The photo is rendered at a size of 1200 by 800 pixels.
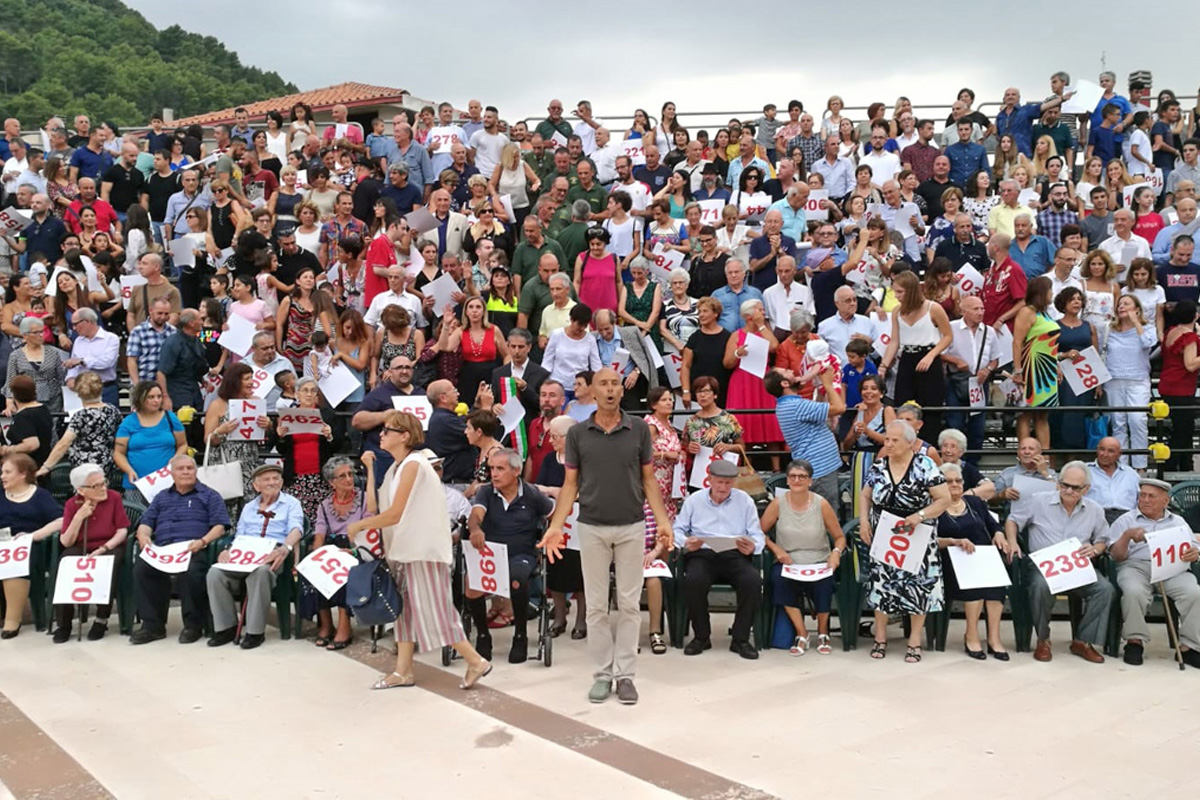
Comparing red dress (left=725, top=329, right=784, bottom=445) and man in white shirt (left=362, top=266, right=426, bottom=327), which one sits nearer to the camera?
red dress (left=725, top=329, right=784, bottom=445)

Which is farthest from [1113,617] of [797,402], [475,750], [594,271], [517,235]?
[517,235]

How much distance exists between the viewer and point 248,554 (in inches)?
366

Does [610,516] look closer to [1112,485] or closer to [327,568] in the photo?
[327,568]

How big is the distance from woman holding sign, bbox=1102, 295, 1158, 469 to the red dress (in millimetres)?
3079

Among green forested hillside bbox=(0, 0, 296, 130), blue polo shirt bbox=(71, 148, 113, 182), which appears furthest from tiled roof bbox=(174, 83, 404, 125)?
blue polo shirt bbox=(71, 148, 113, 182)

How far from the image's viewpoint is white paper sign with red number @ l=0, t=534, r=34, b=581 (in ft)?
31.6

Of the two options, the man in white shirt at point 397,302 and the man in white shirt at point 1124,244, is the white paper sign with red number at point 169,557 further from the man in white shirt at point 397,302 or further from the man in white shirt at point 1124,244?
the man in white shirt at point 1124,244

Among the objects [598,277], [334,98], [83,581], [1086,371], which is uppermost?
[334,98]

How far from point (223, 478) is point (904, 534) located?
5507 mm

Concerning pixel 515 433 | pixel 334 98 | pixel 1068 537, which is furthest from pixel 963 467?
pixel 334 98

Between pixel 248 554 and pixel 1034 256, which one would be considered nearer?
pixel 248 554

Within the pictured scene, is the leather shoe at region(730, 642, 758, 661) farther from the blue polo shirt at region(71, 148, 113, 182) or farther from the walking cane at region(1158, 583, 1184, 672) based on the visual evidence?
the blue polo shirt at region(71, 148, 113, 182)

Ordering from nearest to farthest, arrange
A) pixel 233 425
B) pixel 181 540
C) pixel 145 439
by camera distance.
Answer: pixel 181 540 < pixel 233 425 < pixel 145 439

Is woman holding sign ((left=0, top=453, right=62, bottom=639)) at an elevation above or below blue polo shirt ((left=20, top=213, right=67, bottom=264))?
below
